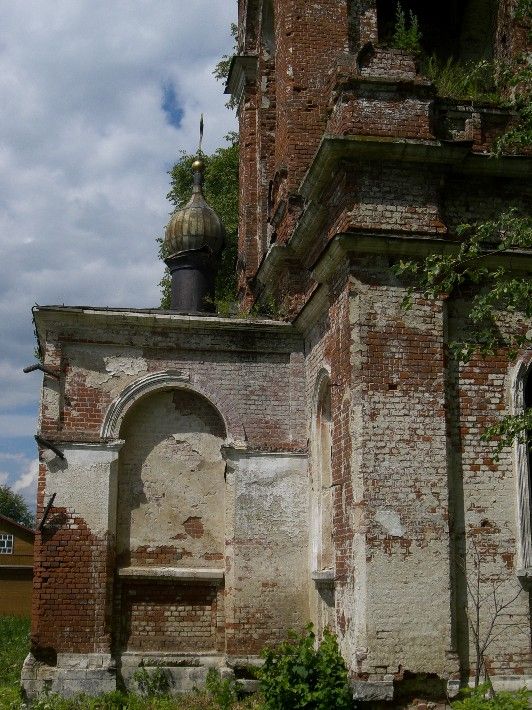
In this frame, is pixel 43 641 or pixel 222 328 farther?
pixel 222 328

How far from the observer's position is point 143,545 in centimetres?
1035

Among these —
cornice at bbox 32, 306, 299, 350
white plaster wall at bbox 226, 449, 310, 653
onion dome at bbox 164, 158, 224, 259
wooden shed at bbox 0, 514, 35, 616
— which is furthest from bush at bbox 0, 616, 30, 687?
wooden shed at bbox 0, 514, 35, 616

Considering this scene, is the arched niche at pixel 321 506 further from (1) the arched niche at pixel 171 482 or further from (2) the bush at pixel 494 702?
(2) the bush at pixel 494 702

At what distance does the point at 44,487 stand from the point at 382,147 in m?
5.42

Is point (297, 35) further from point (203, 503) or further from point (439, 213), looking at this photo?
point (203, 503)

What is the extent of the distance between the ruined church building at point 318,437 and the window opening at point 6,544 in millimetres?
26020

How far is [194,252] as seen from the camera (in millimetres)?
15938

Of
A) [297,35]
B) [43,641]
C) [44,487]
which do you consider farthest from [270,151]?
[43,641]

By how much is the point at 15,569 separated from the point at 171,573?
24770mm

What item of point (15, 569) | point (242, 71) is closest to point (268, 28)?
point (242, 71)

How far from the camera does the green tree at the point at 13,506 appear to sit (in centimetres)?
7575

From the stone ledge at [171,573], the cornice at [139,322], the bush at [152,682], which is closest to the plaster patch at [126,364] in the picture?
the cornice at [139,322]

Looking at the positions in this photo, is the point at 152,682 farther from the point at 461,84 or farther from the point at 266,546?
the point at 461,84

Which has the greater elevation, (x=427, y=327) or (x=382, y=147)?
(x=382, y=147)
